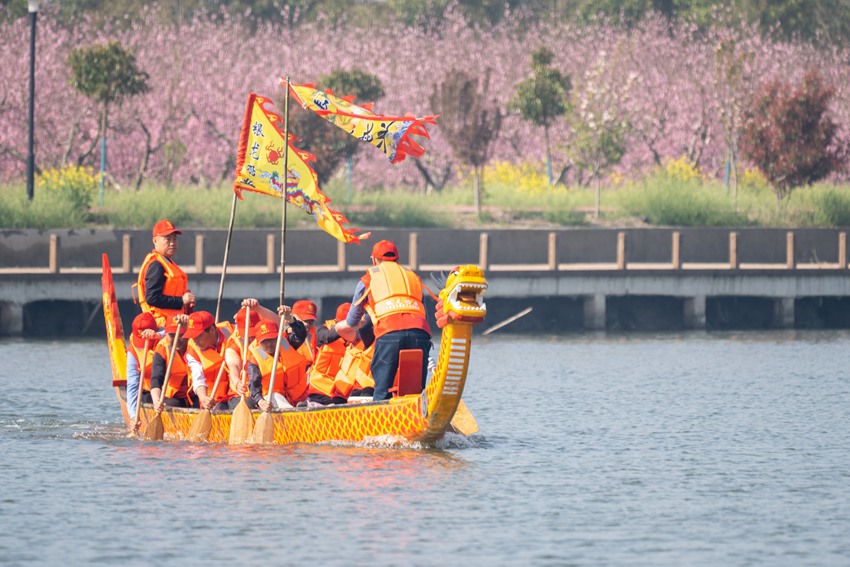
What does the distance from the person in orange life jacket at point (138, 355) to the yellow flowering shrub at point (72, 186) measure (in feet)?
58.7

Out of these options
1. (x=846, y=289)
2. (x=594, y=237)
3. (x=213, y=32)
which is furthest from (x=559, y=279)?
(x=213, y=32)

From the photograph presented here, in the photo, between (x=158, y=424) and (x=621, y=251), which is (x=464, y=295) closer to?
(x=158, y=424)

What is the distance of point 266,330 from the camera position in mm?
18406

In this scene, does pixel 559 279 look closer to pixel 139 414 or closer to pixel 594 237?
pixel 594 237

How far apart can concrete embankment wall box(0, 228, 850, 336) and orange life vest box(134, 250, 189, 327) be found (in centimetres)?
1317

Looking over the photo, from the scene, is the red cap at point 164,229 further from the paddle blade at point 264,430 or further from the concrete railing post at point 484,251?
the concrete railing post at point 484,251

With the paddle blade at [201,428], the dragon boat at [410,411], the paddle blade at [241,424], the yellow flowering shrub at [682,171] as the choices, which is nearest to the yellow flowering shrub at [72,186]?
the yellow flowering shrub at [682,171]

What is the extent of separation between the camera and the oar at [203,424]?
18.6 m

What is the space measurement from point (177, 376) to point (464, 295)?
3.99 meters

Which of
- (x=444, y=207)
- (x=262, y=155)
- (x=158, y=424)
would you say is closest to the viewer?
(x=158, y=424)

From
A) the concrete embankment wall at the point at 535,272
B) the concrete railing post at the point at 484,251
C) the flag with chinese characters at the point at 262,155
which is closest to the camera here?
the flag with chinese characters at the point at 262,155

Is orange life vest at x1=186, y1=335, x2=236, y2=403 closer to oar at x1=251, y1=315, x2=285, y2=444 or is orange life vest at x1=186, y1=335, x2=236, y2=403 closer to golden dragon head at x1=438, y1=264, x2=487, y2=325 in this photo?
oar at x1=251, y1=315, x2=285, y2=444

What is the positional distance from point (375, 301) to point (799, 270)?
19942 millimetres

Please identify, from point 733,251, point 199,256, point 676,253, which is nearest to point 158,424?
point 199,256
